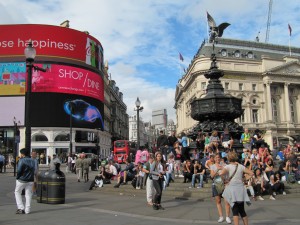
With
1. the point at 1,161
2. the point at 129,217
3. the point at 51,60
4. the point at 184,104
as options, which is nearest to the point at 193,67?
the point at 184,104

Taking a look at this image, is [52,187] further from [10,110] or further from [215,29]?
[10,110]

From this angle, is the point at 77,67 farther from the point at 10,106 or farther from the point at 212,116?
the point at 212,116

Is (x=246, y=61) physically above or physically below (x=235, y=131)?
above

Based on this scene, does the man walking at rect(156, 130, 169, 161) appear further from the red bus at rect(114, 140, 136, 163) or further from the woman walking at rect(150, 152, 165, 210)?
the red bus at rect(114, 140, 136, 163)

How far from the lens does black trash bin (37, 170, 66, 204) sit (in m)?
11.4

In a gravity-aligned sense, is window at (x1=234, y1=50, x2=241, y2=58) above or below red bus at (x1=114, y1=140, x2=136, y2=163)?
above

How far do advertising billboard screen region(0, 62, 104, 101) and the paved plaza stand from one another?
44300 millimetres

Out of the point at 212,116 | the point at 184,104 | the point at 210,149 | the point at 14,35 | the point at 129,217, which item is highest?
the point at 14,35

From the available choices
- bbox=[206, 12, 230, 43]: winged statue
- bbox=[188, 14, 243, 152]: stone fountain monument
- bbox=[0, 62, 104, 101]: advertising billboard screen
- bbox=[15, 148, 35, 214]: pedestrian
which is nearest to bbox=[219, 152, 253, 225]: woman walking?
bbox=[15, 148, 35, 214]: pedestrian

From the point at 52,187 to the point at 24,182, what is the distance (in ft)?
6.81

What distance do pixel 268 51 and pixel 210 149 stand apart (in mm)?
77710

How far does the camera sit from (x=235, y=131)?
16.7 m

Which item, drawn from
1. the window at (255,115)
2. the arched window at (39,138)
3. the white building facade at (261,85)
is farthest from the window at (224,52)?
the arched window at (39,138)

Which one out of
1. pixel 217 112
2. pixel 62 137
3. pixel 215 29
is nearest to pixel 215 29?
pixel 215 29
